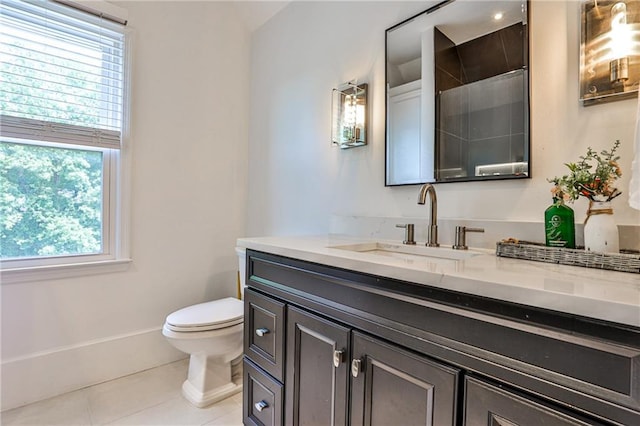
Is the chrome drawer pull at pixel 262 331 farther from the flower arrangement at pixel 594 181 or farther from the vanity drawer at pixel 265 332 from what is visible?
the flower arrangement at pixel 594 181

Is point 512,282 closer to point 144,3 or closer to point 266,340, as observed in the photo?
point 266,340

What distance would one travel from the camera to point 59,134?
1856 millimetres

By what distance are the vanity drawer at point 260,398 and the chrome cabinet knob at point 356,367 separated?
417 mm

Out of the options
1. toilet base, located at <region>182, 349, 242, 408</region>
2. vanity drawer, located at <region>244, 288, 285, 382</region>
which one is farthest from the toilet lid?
vanity drawer, located at <region>244, 288, 285, 382</region>

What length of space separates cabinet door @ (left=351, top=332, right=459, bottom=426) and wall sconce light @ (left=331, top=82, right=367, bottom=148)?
3.65ft

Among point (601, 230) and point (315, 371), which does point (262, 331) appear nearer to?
point (315, 371)

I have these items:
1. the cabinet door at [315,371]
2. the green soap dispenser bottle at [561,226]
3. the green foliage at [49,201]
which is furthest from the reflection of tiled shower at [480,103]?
the green foliage at [49,201]

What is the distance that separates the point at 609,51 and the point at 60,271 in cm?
266

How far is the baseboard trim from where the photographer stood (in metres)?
1.75

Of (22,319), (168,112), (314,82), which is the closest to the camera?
(22,319)

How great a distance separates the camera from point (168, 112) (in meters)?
2.26

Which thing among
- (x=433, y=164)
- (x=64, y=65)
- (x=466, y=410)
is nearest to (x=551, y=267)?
(x=466, y=410)

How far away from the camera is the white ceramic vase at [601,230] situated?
0.89 m

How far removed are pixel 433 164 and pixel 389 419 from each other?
1.02 meters
